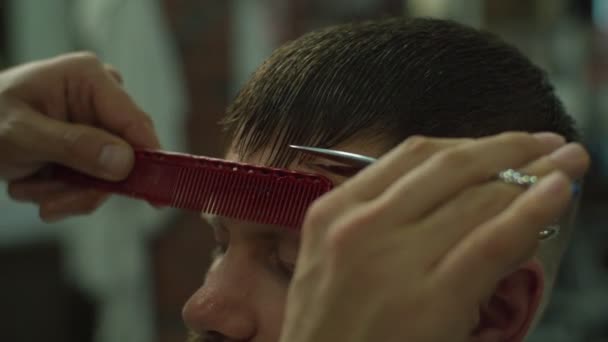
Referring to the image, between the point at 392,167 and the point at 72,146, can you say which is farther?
the point at 72,146

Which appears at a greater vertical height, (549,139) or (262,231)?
(549,139)

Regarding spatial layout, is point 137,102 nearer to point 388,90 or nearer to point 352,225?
point 388,90

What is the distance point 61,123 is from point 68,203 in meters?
0.14

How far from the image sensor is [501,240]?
463mm

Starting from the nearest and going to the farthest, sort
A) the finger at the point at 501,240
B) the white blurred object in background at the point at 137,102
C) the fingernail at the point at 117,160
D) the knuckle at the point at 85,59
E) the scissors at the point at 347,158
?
the finger at the point at 501,240 < the scissors at the point at 347,158 < the fingernail at the point at 117,160 < the knuckle at the point at 85,59 < the white blurred object in background at the point at 137,102

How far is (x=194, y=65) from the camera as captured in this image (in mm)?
2004

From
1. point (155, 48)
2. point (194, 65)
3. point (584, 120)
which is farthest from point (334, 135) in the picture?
point (584, 120)

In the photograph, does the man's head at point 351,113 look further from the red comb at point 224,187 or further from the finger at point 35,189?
the finger at point 35,189

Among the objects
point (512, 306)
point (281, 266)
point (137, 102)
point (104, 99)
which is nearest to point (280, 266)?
point (281, 266)

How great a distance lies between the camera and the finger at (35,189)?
962mm

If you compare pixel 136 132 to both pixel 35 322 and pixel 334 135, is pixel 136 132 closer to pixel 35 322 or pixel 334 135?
pixel 334 135

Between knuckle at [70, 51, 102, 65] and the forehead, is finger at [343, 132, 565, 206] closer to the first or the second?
the forehead

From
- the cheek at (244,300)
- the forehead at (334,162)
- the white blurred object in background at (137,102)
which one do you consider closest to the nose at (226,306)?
the cheek at (244,300)

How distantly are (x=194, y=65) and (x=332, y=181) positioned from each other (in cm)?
142
